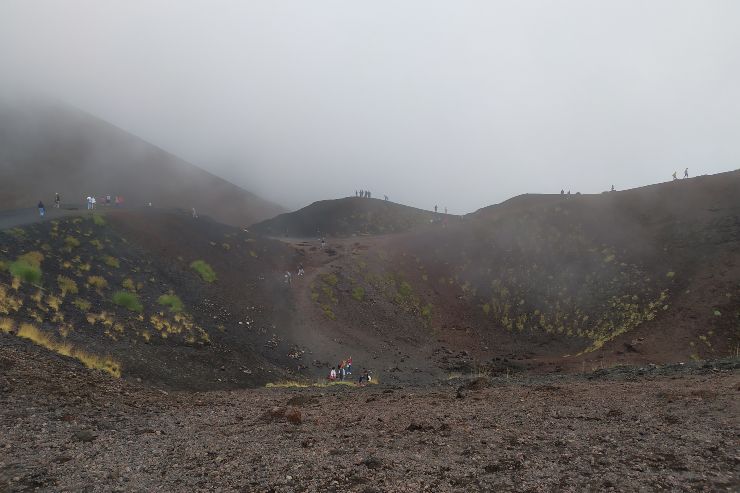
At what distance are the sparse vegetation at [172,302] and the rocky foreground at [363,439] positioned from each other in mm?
12260

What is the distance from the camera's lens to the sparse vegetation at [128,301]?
78.0ft

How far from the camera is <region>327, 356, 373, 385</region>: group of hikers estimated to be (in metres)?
26.7

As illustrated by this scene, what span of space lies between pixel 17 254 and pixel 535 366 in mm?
30015

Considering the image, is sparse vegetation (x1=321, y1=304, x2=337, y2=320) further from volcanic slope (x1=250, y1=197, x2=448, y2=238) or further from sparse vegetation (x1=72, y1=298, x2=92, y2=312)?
volcanic slope (x1=250, y1=197, x2=448, y2=238)

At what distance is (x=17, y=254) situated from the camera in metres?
23.0

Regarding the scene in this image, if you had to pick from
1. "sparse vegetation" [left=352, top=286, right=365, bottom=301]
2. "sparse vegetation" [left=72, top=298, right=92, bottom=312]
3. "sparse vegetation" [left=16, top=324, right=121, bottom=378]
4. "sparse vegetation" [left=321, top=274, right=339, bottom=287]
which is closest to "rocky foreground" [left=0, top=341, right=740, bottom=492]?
"sparse vegetation" [left=16, top=324, right=121, bottom=378]

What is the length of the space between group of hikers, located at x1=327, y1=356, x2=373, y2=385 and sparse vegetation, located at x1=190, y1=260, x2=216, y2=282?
1207 centimetres

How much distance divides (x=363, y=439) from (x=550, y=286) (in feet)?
117

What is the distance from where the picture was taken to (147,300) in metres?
26.2

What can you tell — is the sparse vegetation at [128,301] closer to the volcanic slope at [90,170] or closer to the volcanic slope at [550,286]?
the volcanic slope at [550,286]

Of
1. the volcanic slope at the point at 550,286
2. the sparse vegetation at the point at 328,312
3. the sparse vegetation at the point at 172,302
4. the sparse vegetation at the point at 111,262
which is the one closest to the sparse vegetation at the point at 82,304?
the sparse vegetation at the point at 172,302

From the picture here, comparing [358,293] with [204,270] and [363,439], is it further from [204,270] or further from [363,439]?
[363,439]

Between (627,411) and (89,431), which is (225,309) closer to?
(89,431)

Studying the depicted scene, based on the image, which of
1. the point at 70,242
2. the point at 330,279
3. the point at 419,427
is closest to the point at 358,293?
the point at 330,279
